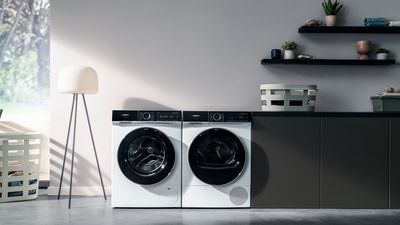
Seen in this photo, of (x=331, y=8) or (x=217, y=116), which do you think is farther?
(x=331, y=8)

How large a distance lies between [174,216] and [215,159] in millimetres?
563

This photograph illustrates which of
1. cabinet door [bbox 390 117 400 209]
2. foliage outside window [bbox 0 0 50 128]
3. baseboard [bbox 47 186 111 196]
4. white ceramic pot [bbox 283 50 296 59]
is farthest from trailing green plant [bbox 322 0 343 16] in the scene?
foliage outside window [bbox 0 0 50 128]

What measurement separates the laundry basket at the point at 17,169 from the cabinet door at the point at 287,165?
1.94 meters

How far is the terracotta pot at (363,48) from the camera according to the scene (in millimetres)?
4262

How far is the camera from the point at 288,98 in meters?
3.85

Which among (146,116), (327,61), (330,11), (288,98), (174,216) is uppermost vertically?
(330,11)

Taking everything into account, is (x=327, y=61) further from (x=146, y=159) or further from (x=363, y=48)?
(x=146, y=159)

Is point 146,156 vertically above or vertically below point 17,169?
above

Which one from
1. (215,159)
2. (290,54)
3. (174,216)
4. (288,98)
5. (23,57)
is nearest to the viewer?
(174,216)

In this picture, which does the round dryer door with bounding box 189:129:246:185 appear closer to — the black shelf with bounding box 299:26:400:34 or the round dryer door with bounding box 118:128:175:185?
the round dryer door with bounding box 118:128:175:185

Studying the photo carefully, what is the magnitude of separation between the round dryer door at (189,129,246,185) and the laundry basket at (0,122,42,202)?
1.47 meters

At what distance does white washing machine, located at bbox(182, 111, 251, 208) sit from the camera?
3.68 meters

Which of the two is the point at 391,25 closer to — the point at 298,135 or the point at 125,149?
the point at 298,135

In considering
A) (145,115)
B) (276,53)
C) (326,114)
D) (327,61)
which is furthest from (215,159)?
(327,61)
